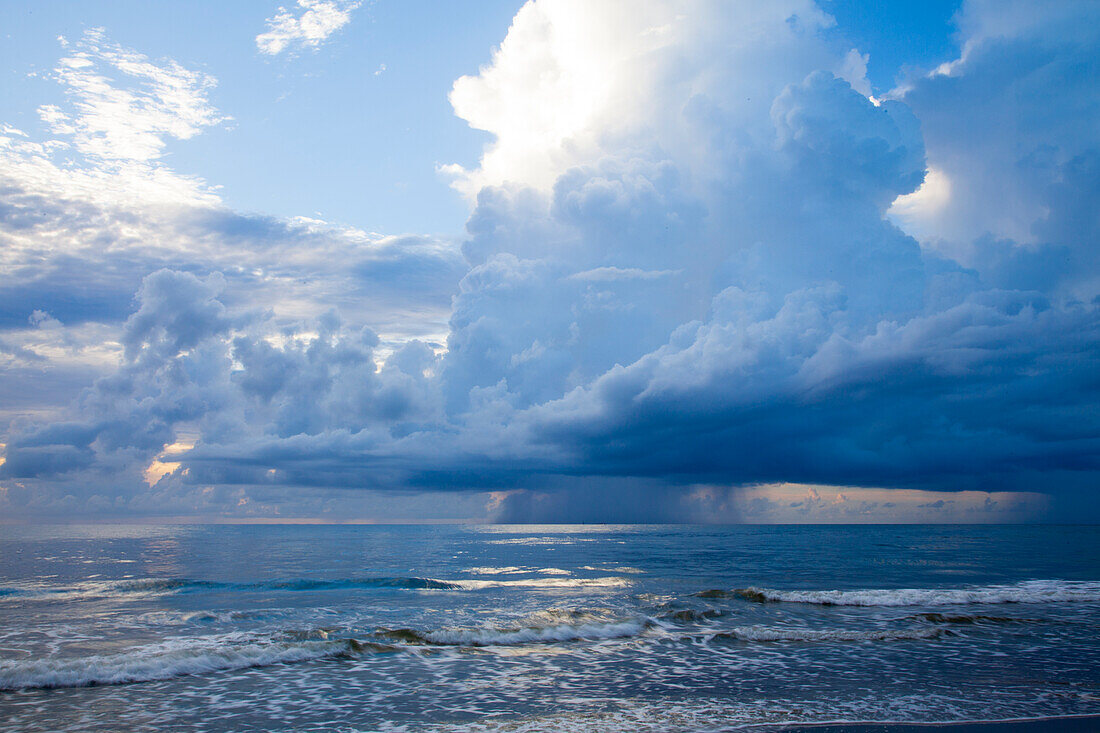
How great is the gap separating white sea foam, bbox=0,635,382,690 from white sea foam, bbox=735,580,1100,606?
84.5 ft

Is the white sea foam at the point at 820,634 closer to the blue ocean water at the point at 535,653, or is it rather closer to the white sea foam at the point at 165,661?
the blue ocean water at the point at 535,653

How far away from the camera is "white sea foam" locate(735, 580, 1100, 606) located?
38000 millimetres

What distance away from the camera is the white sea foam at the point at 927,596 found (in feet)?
125

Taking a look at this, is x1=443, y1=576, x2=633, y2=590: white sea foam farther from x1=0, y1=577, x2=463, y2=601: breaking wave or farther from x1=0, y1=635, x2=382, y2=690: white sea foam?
x1=0, y1=635, x2=382, y2=690: white sea foam

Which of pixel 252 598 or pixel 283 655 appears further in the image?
pixel 252 598

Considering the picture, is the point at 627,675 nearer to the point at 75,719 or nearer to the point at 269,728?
the point at 269,728

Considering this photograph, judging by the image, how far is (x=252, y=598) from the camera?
40250 mm

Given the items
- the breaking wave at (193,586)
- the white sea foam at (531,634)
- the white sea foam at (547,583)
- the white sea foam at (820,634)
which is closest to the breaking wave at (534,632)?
the white sea foam at (531,634)

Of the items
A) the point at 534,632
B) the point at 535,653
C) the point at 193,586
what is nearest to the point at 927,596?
the point at 534,632

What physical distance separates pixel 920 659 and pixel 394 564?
52959 mm

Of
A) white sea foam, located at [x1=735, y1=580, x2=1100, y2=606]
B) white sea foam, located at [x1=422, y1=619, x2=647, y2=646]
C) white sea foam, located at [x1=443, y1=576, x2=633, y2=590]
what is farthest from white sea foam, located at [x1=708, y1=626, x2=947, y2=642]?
white sea foam, located at [x1=443, y1=576, x2=633, y2=590]

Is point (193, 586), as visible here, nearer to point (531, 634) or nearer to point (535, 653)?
point (531, 634)

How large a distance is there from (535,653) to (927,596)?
28627mm

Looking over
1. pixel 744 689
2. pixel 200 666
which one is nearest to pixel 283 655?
pixel 200 666
